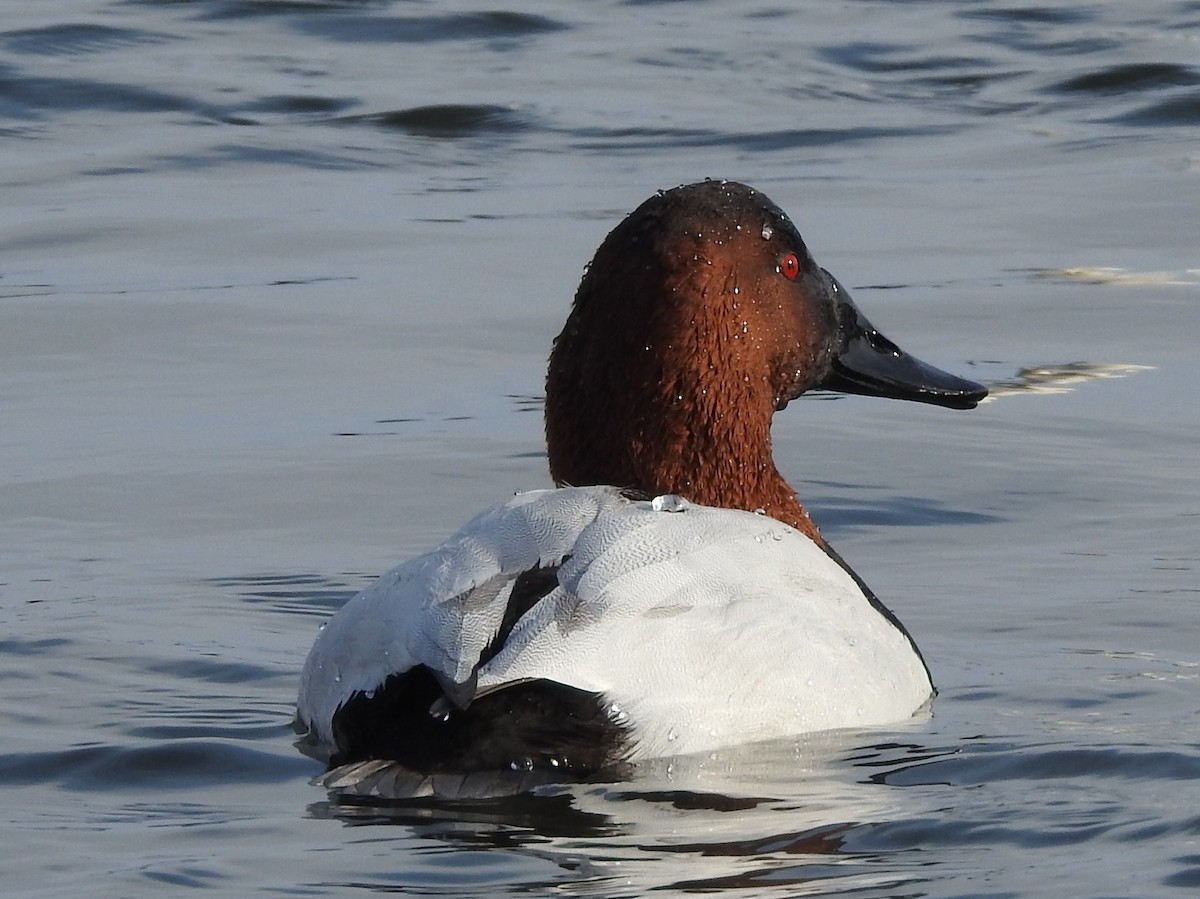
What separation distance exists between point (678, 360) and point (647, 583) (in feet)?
3.17

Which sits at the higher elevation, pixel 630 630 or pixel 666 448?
pixel 666 448

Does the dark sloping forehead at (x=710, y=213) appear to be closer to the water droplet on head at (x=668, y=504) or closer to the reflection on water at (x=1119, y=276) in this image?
the water droplet on head at (x=668, y=504)

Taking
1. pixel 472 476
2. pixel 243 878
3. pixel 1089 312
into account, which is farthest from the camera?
pixel 1089 312

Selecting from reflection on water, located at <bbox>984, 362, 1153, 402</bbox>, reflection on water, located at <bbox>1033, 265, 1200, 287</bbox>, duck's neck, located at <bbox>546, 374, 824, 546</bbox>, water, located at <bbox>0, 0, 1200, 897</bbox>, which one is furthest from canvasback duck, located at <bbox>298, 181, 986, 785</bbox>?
reflection on water, located at <bbox>1033, 265, 1200, 287</bbox>

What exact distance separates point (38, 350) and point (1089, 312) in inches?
159

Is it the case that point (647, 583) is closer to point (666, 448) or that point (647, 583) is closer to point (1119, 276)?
point (666, 448)

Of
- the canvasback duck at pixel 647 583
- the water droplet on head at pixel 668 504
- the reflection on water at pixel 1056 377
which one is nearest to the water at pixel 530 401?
the reflection on water at pixel 1056 377

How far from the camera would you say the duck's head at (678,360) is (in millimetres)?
5582

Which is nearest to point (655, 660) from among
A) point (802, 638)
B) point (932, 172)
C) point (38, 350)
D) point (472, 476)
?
point (802, 638)

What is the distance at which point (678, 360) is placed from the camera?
5.60m

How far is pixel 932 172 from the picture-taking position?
12.5 m

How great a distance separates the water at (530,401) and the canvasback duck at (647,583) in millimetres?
124

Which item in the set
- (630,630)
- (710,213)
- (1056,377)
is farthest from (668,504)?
(1056,377)

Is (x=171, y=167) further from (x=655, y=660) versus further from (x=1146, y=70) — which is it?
(x=655, y=660)
